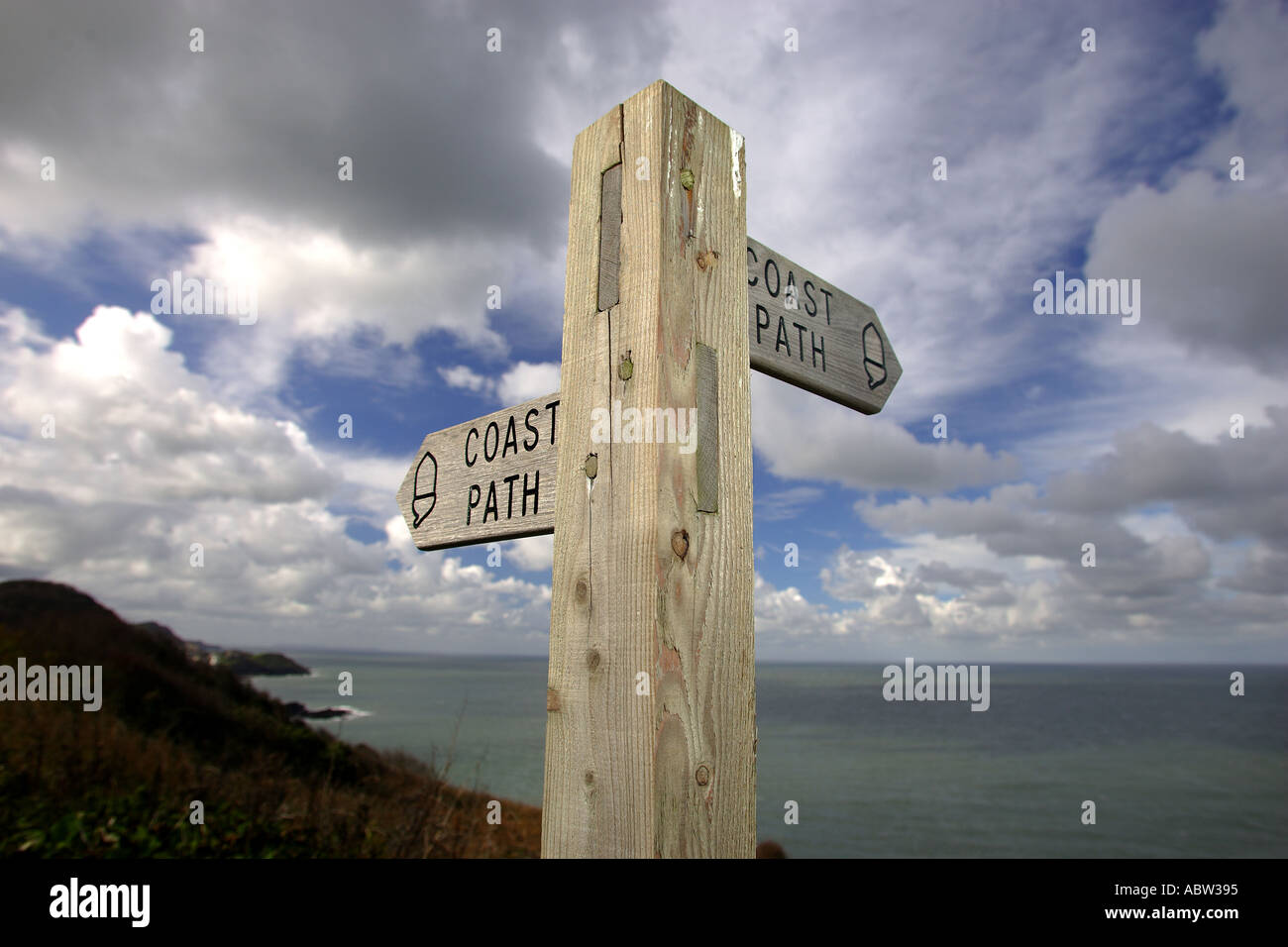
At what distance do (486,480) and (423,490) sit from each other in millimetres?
393

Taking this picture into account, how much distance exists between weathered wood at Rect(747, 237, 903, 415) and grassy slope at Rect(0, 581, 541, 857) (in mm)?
5156

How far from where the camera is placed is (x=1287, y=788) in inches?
1907

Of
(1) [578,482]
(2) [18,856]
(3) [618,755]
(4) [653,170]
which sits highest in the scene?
(4) [653,170]

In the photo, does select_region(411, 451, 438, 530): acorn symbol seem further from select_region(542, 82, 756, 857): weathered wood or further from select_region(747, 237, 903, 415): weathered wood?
select_region(747, 237, 903, 415): weathered wood

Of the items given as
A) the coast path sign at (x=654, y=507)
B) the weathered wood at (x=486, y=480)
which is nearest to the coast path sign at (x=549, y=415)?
the weathered wood at (x=486, y=480)

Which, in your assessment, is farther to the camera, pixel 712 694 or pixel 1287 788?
pixel 1287 788

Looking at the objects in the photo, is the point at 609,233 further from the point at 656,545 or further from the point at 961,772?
the point at 961,772

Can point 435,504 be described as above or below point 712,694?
above

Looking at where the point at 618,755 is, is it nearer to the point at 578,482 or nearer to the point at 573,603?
the point at 573,603

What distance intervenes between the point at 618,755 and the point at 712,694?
18 centimetres

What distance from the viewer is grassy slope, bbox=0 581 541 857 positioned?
16.2ft

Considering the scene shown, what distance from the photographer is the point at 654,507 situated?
112cm

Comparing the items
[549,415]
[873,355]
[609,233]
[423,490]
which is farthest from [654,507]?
[423,490]
